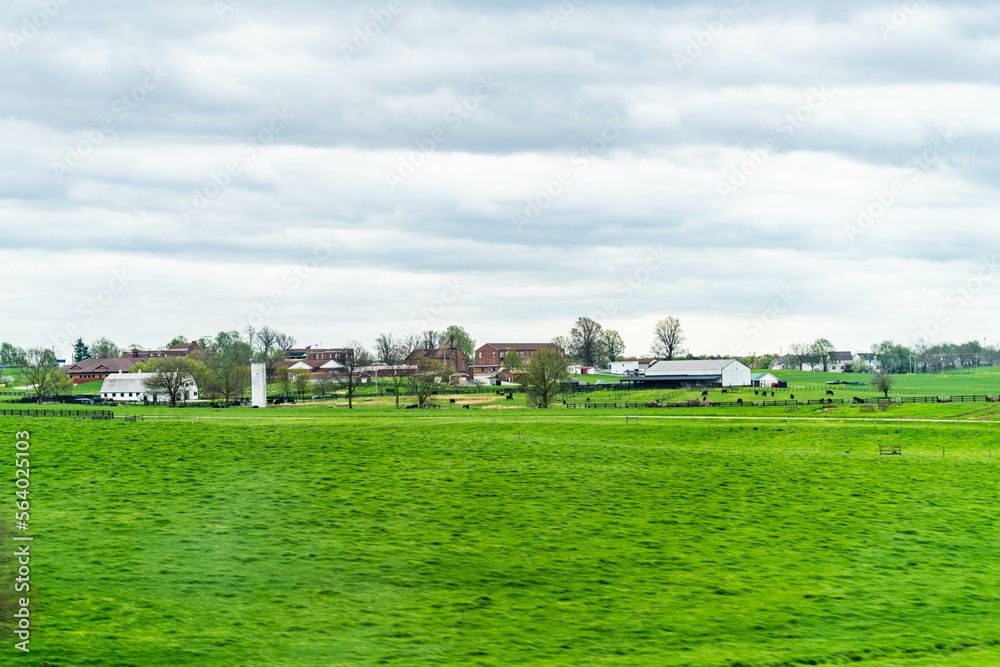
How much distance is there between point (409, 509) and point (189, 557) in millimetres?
9555

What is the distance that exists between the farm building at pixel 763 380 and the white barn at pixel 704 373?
3025 mm

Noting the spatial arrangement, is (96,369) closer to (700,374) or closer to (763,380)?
(700,374)

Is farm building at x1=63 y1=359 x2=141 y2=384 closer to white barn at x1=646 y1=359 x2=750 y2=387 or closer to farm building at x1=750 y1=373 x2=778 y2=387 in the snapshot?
white barn at x1=646 y1=359 x2=750 y2=387

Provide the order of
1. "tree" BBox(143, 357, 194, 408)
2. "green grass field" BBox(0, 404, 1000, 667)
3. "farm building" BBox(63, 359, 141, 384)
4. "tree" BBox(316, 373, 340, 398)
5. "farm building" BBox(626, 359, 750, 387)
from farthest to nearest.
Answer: "farm building" BBox(63, 359, 141, 384), "farm building" BBox(626, 359, 750, 387), "tree" BBox(316, 373, 340, 398), "tree" BBox(143, 357, 194, 408), "green grass field" BBox(0, 404, 1000, 667)

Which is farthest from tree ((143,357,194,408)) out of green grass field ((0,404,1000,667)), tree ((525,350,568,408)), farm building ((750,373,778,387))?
farm building ((750,373,778,387))

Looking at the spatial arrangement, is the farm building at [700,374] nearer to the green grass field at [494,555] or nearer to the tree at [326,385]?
the tree at [326,385]

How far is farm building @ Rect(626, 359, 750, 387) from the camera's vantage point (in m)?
145

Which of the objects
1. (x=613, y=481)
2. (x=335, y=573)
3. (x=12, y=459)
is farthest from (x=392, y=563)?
(x=12, y=459)

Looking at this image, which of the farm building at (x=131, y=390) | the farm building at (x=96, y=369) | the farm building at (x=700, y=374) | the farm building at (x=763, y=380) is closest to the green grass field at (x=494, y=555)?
the farm building at (x=700, y=374)

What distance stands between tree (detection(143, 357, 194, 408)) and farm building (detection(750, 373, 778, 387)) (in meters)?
102

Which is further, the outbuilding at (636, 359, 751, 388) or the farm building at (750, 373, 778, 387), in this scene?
the farm building at (750, 373, 778, 387)

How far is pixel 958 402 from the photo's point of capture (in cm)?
8244

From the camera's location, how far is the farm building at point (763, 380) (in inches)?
5994

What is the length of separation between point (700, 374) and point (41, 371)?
397 feet
